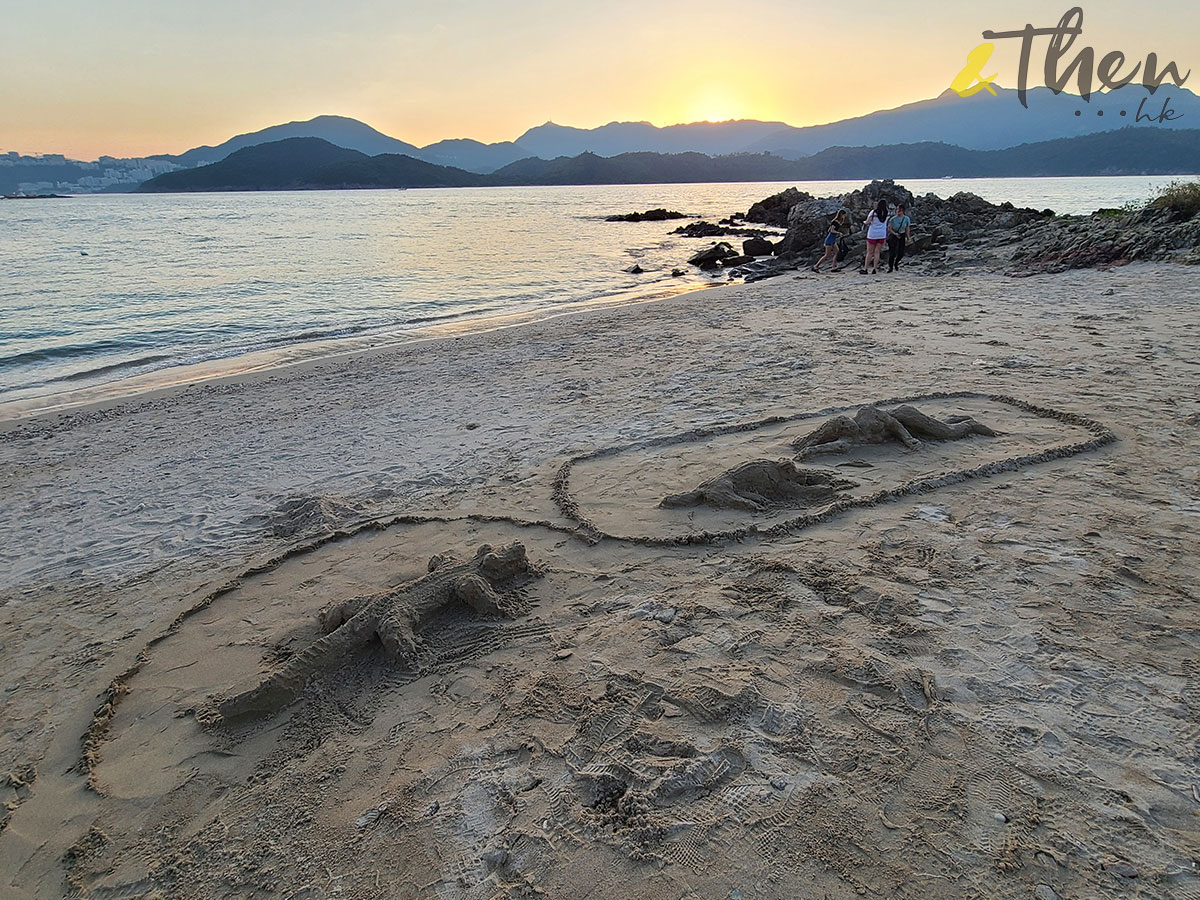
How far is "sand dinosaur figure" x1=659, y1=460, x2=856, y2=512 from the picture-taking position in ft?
14.5

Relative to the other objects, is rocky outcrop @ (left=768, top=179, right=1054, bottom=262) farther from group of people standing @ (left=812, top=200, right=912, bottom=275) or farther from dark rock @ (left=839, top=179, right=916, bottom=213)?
group of people standing @ (left=812, top=200, right=912, bottom=275)

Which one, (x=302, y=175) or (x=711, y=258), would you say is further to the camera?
(x=302, y=175)

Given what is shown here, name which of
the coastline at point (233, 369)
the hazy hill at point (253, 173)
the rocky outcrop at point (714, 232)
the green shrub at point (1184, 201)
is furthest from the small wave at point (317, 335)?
the hazy hill at point (253, 173)

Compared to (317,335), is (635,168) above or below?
above

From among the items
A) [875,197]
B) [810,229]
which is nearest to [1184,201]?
[810,229]

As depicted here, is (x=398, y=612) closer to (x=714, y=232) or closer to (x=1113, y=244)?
(x=1113, y=244)

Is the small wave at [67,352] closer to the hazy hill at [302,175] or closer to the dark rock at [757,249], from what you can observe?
the dark rock at [757,249]

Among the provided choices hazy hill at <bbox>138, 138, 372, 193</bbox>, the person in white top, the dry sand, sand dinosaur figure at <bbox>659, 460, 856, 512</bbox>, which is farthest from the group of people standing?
hazy hill at <bbox>138, 138, 372, 193</bbox>

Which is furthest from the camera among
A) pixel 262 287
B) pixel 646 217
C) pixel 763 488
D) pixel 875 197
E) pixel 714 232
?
pixel 646 217

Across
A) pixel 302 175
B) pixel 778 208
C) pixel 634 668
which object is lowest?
pixel 634 668

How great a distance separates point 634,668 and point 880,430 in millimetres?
3340

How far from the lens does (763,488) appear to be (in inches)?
178

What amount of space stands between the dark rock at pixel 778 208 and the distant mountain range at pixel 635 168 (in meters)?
102

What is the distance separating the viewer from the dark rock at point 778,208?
40491 mm
